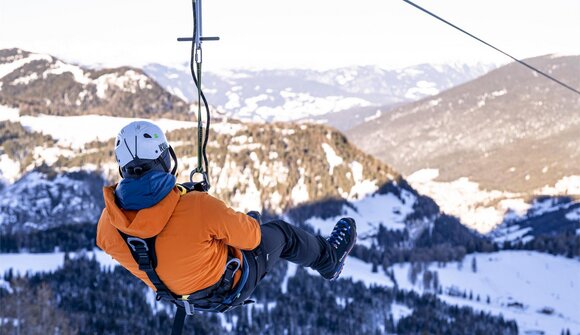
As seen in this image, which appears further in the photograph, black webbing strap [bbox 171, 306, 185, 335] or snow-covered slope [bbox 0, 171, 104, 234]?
snow-covered slope [bbox 0, 171, 104, 234]

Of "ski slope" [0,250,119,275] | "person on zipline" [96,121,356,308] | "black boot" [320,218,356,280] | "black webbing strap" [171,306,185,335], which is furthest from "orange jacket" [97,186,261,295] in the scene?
"ski slope" [0,250,119,275]

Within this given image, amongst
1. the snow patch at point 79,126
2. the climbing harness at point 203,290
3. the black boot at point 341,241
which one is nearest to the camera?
the climbing harness at point 203,290

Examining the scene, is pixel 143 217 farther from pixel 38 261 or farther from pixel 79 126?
pixel 79 126

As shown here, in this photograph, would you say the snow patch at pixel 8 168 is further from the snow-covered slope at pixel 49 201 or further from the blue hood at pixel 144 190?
the blue hood at pixel 144 190

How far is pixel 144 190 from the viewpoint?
8039 mm

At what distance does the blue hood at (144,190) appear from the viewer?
8.05 meters

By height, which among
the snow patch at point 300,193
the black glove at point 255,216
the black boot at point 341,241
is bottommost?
the snow patch at point 300,193

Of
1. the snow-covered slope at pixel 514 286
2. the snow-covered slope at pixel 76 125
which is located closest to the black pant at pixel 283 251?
the snow-covered slope at pixel 514 286

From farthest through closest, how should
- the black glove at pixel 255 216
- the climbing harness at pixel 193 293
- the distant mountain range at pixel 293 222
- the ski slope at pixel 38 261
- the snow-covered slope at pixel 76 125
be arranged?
the snow-covered slope at pixel 76 125
the ski slope at pixel 38 261
the distant mountain range at pixel 293 222
the black glove at pixel 255 216
the climbing harness at pixel 193 293

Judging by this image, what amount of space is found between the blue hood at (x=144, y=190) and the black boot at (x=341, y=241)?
3.97m

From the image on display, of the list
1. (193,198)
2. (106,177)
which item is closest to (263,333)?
(106,177)

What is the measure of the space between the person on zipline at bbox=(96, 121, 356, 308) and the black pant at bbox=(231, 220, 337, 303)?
0.17m

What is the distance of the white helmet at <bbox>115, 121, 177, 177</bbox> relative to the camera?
824cm

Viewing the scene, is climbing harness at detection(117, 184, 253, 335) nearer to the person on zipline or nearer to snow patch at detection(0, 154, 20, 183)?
the person on zipline
